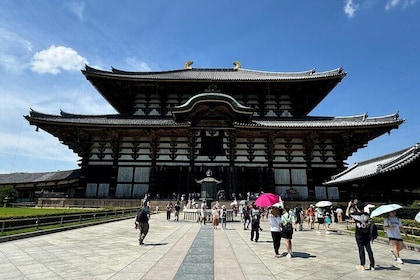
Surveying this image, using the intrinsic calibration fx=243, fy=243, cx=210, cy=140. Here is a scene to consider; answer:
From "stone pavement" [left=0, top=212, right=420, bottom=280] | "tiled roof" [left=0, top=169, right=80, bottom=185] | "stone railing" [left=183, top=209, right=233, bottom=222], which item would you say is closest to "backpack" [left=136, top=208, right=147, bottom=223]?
"stone pavement" [left=0, top=212, right=420, bottom=280]

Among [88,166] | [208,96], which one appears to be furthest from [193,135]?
[88,166]

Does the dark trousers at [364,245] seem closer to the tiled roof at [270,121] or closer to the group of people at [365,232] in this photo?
the group of people at [365,232]

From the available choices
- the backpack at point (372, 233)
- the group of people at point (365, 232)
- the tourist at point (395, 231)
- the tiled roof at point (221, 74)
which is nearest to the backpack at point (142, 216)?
the group of people at point (365, 232)

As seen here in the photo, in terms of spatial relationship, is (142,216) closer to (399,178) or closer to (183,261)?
(183,261)

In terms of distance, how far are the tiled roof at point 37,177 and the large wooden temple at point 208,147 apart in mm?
3630

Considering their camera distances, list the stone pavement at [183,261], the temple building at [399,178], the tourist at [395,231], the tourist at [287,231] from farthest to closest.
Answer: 1. the temple building at [399,178]
2. the tourist at [287,231]
3. the tourist at [395,231]
4. the stone pavement at [183,261]

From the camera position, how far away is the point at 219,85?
1083 inches

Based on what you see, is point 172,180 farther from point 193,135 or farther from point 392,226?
point 392,226

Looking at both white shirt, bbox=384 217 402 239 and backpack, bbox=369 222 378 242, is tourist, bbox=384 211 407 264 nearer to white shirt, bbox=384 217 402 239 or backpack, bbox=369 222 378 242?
white shirt, bbox=384 217 402 239

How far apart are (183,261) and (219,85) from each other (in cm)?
2323

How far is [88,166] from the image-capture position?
24812 millimetres

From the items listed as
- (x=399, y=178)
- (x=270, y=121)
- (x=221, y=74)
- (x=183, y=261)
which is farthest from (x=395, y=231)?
(x=221, y=74)

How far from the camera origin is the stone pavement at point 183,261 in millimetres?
5305

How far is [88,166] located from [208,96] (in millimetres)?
14163
